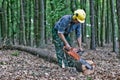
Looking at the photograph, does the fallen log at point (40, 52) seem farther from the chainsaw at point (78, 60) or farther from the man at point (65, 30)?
the chainsaw at point (78, 60)

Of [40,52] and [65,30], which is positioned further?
[40,52]

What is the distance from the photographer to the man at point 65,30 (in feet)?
31.4

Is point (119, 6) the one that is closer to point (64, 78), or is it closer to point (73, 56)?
point (73, 56)

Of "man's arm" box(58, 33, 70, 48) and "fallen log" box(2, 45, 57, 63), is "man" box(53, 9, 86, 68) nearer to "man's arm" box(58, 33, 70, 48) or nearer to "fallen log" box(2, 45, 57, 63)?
"man's arm" box(58, 33, 70, 48)

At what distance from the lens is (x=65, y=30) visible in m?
10.0

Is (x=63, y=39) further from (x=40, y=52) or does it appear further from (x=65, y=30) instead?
(x=40, y=52)

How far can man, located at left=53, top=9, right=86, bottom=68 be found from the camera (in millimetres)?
9586

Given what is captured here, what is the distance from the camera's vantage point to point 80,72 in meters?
9.88

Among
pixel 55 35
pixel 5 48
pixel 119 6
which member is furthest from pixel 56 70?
pixel 5 48

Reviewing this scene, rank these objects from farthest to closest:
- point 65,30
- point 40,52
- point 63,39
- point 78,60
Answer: point 40,52, point 65,30, point 78,60, point 63,39

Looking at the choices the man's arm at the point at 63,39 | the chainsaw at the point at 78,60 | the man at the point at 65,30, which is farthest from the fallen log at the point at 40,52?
the man's arm at the point at 63,39

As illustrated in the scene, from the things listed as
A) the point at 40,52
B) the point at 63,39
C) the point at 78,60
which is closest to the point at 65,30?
the point at 63,39

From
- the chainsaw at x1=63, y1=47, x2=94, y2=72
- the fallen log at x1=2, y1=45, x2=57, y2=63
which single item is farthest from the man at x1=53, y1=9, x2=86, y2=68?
the fallen log at x1=2, y1=45, x2=57, y2=63

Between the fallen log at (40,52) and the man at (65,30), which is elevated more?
the man at (65,30)
